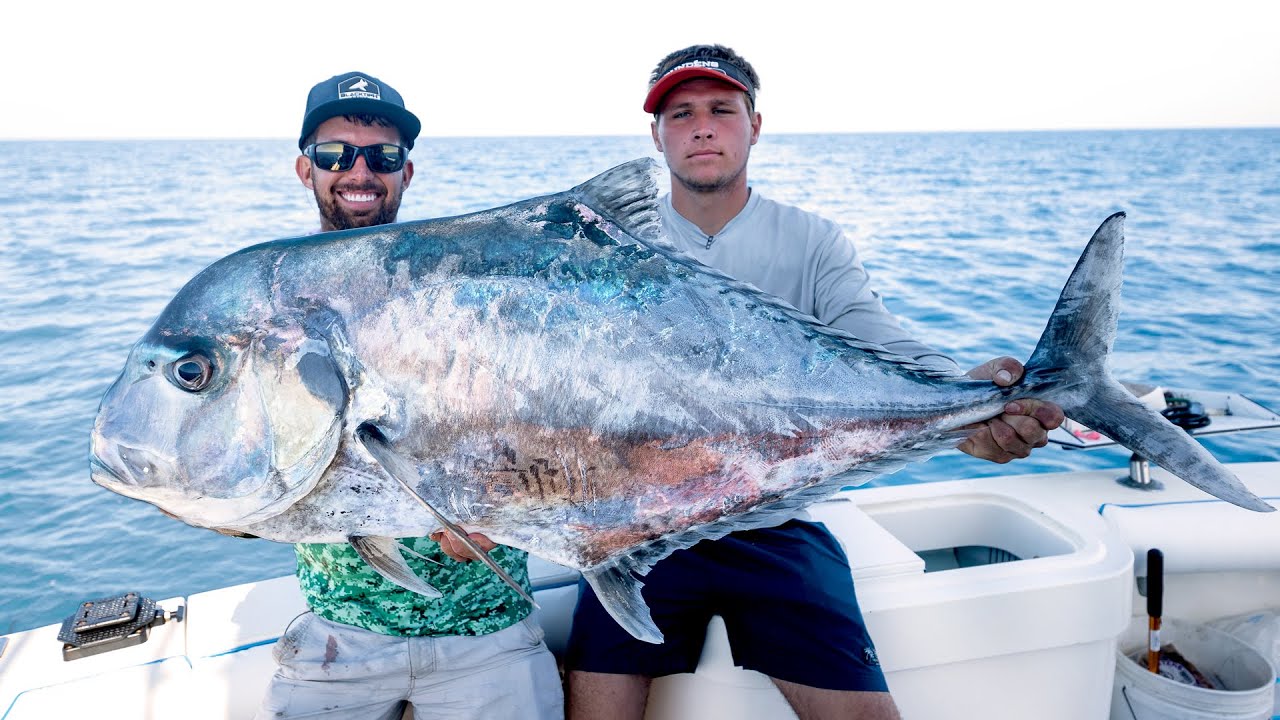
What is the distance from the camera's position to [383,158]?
7.96 ft

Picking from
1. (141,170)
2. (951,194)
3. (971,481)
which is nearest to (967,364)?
(971,481)

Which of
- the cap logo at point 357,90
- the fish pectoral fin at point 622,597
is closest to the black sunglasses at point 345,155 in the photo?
the cap logo at point 357,90

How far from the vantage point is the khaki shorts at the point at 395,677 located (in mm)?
2055

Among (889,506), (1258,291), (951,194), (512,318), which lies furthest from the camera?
(951,194)

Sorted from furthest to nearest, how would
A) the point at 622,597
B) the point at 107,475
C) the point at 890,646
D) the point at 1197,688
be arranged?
the point at 1197,688 → the point at 890,646 → the point at 622,597 → the point at 107,475

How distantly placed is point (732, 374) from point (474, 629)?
1.14 metres

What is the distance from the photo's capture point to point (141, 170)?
46.9 metres

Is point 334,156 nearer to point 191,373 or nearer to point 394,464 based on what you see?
point 191,373

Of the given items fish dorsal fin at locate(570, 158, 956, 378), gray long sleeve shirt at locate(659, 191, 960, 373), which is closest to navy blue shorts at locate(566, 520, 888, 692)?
gray long sleeve shirt at locate(659, 191, 960, 373)

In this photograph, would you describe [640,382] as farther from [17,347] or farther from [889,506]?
[17,347]

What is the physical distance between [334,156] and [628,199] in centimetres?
132

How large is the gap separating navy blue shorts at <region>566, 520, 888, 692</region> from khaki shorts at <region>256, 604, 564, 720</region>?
0.23 m

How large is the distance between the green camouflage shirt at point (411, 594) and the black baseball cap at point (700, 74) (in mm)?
1393

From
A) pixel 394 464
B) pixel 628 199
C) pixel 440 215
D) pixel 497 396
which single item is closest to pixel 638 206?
pixel 628 199
